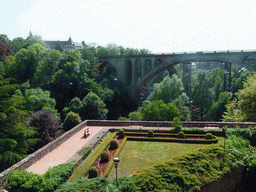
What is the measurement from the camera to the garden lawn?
1302 centimetres

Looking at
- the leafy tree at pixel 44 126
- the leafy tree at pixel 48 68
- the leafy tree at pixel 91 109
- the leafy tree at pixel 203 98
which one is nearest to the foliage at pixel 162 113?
the leafy tree at pixel 91 109

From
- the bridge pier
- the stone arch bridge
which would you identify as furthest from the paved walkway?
the bridge pier

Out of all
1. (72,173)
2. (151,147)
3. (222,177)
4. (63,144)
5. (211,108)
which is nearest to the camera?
(222,177)

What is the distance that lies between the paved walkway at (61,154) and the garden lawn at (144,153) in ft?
12.6

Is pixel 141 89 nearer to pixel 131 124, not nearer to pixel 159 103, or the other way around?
pixel 159 103

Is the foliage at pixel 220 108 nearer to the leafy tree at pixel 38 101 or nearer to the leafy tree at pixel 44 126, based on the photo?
the leafy tree at pixel 38 101

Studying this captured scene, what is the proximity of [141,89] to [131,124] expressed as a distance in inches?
1178

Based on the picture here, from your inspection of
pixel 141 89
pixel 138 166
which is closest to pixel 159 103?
pixel 138 166

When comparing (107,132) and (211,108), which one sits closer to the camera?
(107,132)

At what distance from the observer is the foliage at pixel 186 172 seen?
10.1 meters

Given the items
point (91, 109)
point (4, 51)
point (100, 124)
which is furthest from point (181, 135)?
point (4, 51)

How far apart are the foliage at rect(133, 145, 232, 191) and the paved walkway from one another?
6539 millimetres

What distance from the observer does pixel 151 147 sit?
16.3 meters

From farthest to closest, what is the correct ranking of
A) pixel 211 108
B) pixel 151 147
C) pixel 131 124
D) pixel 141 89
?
pixel 141 89 < pixel 211 108 < pixel 131 124 < pixel 151 147
